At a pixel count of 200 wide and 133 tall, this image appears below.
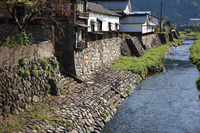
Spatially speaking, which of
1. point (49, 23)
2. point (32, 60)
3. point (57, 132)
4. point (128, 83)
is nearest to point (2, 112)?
point (57, 132)

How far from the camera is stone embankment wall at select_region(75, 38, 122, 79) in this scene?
21117 mm

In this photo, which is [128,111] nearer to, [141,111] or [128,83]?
[141,111]

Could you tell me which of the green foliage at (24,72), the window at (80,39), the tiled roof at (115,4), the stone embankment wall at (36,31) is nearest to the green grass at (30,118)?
the green foliage at (24,72)

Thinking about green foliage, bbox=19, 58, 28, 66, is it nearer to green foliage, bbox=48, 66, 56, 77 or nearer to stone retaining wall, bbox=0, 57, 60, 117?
stone retaining wall, bbox=0, 57, 60, 117

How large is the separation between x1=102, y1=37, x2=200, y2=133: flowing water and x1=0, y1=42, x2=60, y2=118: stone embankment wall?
5.21 meters

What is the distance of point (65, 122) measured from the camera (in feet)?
41.8

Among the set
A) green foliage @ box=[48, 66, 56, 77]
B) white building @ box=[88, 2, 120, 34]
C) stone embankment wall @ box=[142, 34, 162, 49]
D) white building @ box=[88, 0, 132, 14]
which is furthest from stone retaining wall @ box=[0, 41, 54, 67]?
white building @ box=[88, 0, 132, 14]

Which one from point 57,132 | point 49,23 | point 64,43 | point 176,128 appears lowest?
point 176,128

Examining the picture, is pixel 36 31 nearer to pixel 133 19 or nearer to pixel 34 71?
pixel 34 71

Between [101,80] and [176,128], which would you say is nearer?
[176,128]

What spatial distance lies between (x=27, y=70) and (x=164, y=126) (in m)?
9.93

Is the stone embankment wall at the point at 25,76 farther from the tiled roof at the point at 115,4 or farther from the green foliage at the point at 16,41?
the tiled roof at the point at 115,4

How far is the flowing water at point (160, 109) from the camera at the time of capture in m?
15.3

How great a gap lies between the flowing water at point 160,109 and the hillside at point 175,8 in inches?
5931
